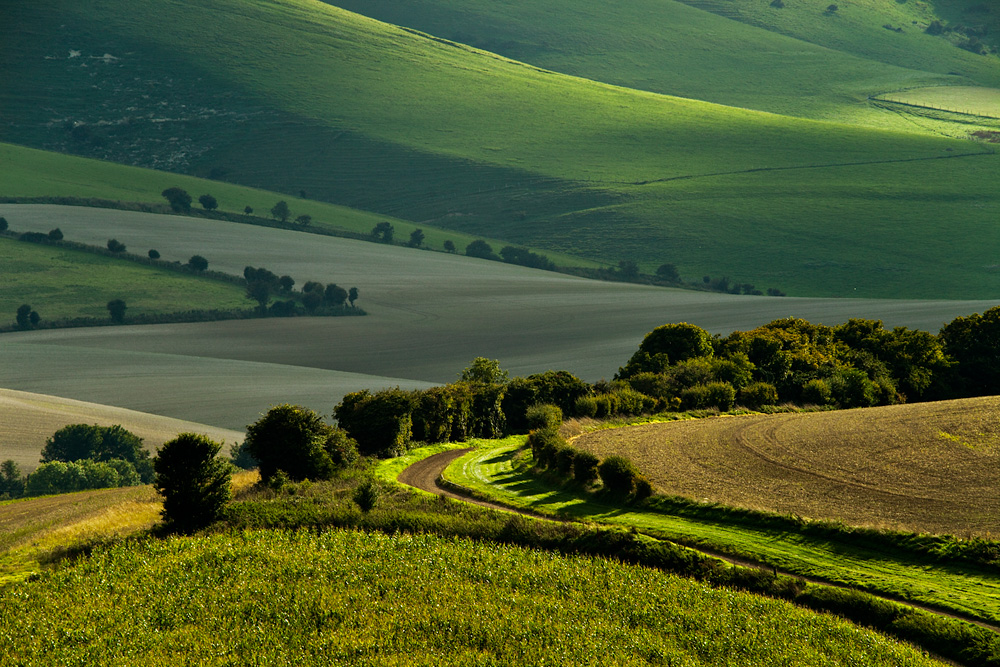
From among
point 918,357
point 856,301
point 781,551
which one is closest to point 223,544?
point 781,551

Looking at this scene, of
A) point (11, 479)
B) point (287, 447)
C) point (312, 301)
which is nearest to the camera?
point (287, 447)

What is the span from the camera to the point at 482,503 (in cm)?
3834

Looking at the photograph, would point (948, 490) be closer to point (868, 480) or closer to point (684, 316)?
point (868, 480)

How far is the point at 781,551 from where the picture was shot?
29.4 metres

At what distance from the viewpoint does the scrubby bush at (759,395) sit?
6450cm

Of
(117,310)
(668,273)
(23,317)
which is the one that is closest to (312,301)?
(117,310)

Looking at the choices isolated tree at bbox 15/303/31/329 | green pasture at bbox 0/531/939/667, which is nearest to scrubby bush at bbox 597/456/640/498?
green pasture at bbox 0/531/939/667

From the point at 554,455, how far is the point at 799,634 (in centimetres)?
1962

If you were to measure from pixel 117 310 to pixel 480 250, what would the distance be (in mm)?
81701

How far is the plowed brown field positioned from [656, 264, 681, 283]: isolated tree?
118 metres

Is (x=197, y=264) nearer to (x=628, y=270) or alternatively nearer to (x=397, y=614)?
(x=628, y=270)

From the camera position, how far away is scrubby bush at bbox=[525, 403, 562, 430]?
54.6m

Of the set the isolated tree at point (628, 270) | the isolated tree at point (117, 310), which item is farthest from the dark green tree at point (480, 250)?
the isolated tree at point (117, 310)

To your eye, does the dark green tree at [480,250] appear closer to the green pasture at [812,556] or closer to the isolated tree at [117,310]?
the isolated tree at [117,310]
